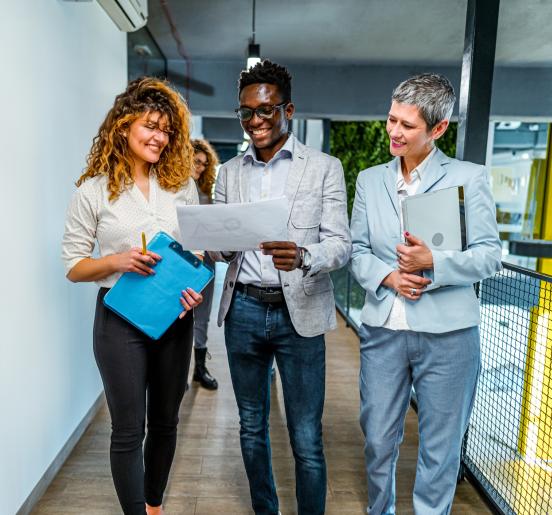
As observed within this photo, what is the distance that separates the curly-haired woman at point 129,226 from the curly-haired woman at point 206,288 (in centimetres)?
158

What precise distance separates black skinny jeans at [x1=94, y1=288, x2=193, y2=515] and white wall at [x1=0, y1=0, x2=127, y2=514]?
Result: 1.54 ft

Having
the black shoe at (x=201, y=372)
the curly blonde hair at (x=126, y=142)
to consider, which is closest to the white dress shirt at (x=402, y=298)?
the curly blonde hair at (x=126, y=142)

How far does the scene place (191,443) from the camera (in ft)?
8.67

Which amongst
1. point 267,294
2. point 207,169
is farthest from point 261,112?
point 207,169

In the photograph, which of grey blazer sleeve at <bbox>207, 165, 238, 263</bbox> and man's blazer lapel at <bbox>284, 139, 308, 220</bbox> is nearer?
man's blazer lapel at <bbox>284, 139, 308, 220</bbox>

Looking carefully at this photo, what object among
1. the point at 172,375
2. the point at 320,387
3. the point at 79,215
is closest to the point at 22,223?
the point at 79,215

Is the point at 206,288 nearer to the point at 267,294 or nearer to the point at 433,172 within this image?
the point at 267,294

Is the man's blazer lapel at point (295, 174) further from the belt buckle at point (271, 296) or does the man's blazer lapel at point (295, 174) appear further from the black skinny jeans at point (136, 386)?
the black skinny jeans at point (136, 386)

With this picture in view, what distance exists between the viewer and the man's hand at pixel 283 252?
1425 mm

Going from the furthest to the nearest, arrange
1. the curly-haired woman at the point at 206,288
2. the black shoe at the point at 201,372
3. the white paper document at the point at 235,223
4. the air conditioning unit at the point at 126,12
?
the black shoe at the point at 201,372 → the curly-haired woman at the point at 206,288 → the air conditioning unit at the point at 126,12 → the white paper document at the point at 235,223

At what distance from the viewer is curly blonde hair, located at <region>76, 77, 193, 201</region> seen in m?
1.59

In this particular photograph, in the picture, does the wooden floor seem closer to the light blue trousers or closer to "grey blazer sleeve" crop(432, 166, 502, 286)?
the light blue trousers

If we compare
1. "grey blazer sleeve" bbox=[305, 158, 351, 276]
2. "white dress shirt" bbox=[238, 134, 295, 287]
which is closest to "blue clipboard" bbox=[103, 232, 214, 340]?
"white dress shirt" bbox=[238, 134, 295, 287]

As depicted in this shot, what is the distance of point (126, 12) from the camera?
2.90 meters
